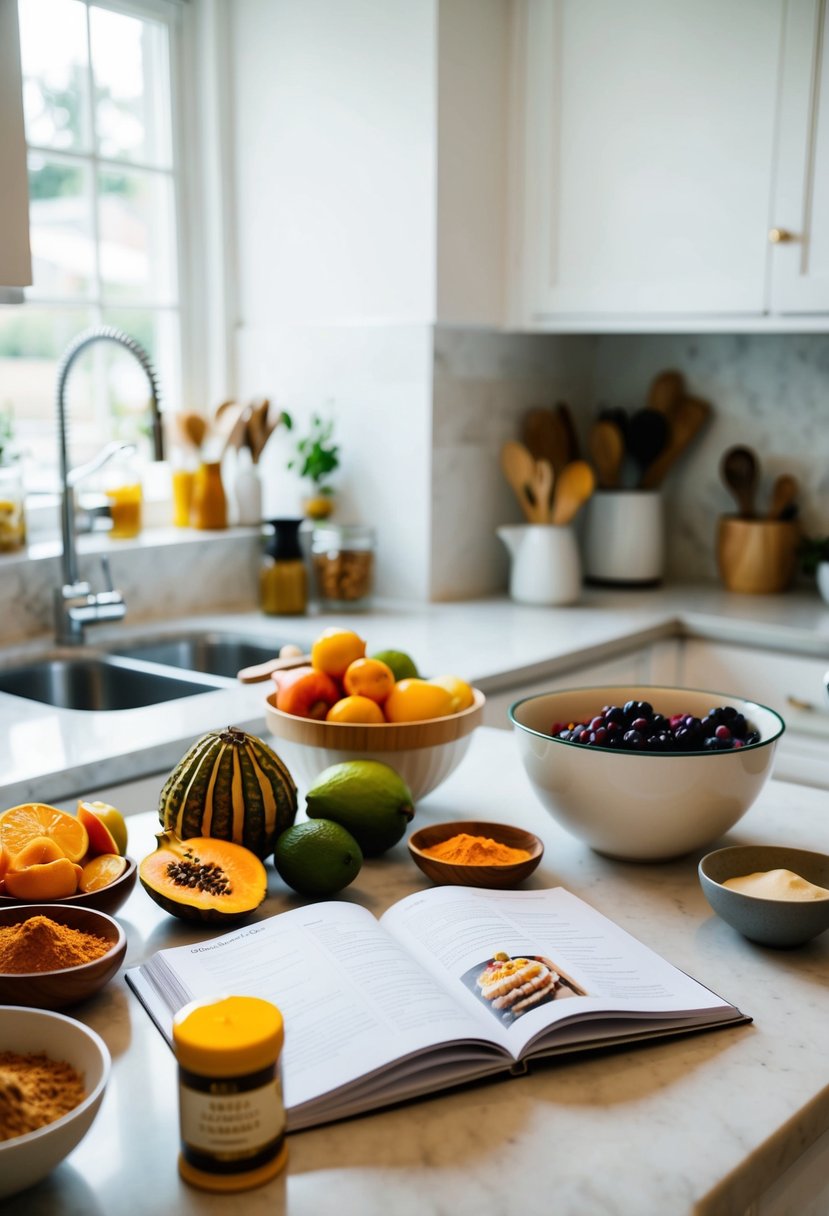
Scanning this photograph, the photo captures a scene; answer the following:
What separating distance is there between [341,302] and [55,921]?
75.7 inches

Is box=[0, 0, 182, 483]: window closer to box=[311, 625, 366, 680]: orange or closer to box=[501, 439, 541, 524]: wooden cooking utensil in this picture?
box=[501, 439, 541, 524]: wooden cooking utensil

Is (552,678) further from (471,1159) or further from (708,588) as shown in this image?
(471,1159)

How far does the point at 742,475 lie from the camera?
279 centimetres

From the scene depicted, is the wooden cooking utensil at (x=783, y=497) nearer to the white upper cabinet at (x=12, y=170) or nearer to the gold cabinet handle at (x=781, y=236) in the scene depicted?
the gold cabinet handle at (x=781, y=236)

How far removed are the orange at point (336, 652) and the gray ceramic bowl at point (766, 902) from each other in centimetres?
44

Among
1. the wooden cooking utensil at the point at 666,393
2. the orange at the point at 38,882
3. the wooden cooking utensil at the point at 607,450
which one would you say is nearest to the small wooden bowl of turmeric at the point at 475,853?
the orange at the point at 38,882

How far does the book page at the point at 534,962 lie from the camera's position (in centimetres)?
85

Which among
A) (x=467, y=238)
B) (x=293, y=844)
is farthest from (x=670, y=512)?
(x=293, y=844)

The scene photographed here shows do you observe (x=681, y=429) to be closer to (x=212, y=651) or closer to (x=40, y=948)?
(x=212, y=651)

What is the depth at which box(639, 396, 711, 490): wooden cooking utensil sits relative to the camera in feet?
9.46

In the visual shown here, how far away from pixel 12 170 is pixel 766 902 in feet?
4.02

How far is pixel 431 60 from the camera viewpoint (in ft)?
7.68

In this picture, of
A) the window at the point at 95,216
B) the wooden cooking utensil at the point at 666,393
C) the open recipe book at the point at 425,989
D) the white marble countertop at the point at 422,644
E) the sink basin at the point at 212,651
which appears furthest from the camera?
the wooden cooking utensil at the point at 666,393

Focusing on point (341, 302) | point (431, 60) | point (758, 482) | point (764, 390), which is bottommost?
point (758, 482)
